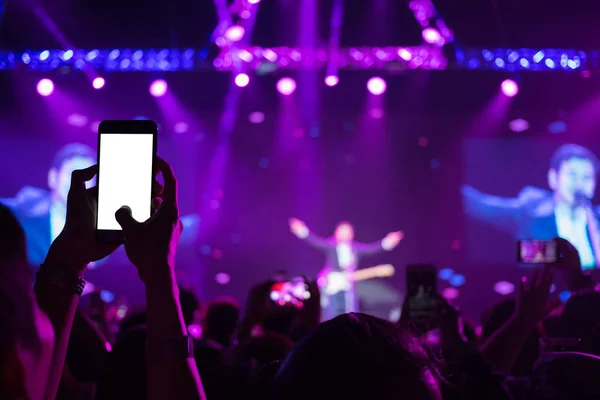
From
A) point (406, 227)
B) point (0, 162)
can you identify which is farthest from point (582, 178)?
point (0, 162)

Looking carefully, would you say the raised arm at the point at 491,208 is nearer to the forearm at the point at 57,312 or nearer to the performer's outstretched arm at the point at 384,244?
the performer's outstretched arm at the point at 384,244

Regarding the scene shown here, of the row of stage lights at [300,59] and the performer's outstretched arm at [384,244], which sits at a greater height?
the row of stage lights at [300,59]

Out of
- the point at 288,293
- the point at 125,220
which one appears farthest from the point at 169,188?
the point at 288,293

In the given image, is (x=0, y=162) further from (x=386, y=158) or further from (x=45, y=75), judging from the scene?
(x=386, y=158)

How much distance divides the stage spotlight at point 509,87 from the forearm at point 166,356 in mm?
10469

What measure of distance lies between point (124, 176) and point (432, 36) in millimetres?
8756

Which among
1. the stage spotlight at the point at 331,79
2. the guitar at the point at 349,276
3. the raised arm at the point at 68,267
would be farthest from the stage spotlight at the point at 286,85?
the raised arm at the point at 68,267

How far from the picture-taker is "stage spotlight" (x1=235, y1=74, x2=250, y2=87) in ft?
33.9

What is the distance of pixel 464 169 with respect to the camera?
1145cm

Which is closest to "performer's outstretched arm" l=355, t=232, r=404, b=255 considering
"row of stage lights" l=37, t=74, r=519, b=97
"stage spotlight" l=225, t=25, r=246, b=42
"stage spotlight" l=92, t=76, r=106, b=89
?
"row of stage lights" l=37, t=74, r=519, b=97

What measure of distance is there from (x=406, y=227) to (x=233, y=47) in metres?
4.51

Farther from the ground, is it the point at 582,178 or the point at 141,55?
the point at 141,55

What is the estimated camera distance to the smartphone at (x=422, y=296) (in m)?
2.60

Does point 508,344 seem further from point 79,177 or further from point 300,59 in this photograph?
point 300,59
